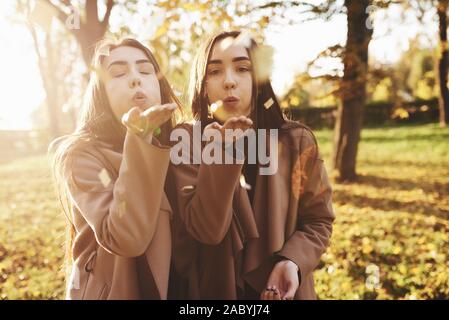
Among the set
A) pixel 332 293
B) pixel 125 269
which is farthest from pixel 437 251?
pixel 125 269

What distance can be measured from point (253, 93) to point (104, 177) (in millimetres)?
705

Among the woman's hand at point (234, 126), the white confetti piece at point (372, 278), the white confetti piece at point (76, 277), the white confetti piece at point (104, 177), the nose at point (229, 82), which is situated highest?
the nose at point (229, 82)

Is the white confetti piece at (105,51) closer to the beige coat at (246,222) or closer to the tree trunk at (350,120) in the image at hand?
the beige coat at (246,222)

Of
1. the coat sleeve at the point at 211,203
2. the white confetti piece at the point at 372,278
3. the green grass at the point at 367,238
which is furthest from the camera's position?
the green grass at the point at 367,238

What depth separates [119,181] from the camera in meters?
1.27

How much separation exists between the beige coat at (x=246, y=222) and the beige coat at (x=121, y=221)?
0.35 ft

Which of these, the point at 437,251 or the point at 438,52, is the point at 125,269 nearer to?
the point at 437,251

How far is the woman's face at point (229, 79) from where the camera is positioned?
1530mm

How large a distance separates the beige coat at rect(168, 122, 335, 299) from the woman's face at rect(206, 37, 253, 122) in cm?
20

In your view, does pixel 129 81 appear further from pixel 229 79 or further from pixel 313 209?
pixel 313 209

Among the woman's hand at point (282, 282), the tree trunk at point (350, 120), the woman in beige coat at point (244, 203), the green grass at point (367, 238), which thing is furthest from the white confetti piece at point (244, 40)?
the tree trunk at point (350, 120)

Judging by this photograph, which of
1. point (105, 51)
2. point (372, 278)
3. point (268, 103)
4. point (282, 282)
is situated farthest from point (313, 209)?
point (372, 278)

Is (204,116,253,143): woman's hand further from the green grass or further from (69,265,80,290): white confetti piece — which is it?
the green grass

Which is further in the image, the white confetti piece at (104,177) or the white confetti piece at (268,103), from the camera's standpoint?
the white confetti piece at (268,103)
